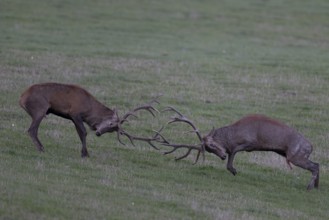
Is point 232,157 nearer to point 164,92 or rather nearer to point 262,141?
point 262,141

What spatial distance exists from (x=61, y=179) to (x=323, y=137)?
7099mm

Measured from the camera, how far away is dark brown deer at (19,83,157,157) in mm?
13805

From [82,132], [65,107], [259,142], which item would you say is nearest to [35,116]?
[65,107]

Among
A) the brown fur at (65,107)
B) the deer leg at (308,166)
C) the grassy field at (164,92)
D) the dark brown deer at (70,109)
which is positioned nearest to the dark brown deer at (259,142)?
the deer leg at (308,166)

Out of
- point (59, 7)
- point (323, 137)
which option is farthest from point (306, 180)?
point (59, 7)

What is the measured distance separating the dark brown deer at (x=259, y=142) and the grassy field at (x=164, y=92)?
1.32 ft

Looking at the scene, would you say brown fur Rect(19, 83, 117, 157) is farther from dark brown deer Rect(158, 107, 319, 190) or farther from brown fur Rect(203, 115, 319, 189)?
brown fur Rect(203, 115, 319, 189)

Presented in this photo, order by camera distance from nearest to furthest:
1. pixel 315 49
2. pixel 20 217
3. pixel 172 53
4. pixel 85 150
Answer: pixel 20 217, pixel 85 150, pixel 172 53, pixel 315 49

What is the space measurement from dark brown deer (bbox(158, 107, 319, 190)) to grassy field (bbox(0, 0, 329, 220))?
0.40 m

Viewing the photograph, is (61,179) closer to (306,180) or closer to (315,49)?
(306,180)

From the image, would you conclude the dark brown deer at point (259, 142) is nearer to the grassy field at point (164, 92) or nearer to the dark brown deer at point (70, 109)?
the grassy field at point (164, 92)

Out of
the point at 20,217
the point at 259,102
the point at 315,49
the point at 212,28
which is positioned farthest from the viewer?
the point at 212,28

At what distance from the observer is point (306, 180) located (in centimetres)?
1442

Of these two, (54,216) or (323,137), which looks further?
(323,137)
